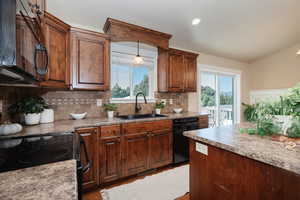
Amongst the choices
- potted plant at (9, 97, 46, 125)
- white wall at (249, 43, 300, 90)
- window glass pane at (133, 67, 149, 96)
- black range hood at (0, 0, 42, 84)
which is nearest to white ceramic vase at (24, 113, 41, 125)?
potted plant at (9, 97, 46, 125)

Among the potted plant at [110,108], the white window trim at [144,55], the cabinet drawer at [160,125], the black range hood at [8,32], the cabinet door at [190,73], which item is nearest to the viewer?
the black range hood at [8,32]

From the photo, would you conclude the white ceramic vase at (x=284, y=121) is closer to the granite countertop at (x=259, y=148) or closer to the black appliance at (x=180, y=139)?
the granite countertop at (x=259, y=148)

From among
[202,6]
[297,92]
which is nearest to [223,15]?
[202,6]

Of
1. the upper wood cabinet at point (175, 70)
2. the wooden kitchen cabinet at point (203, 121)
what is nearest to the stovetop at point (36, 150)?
the upper wood cabinet at point (175, 70)

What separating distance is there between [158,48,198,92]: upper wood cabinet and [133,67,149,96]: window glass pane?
31cm

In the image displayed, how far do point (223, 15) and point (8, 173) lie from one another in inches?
129

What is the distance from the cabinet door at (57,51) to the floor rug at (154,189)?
1.62 metres

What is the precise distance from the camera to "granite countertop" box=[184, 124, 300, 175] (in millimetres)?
791

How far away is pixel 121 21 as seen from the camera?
7.48 feet

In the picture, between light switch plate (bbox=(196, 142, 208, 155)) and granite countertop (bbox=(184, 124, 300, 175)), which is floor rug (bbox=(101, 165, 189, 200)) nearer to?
light switch plate (bbox=(196, 142, 208, 155))

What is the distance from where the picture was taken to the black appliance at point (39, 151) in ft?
2.74

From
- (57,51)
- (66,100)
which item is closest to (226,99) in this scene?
(66,100)

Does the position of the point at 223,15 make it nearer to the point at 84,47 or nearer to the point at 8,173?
the point at 84,47

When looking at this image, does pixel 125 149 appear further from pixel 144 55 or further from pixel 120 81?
pixel 144 55
